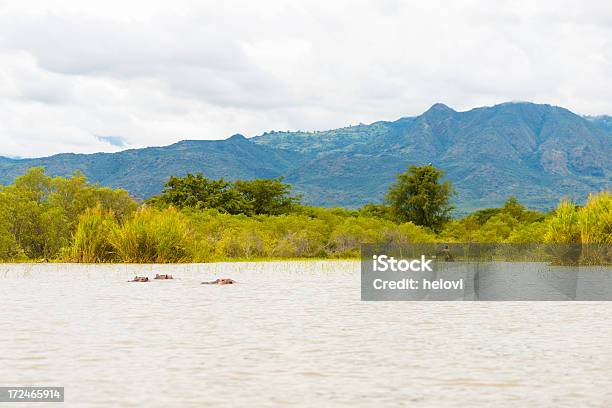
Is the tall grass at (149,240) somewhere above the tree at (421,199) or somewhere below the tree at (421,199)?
below

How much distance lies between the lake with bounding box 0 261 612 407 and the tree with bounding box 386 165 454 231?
34.3 m

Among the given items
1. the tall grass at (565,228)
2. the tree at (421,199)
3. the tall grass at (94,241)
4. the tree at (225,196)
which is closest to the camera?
the tall grass at (565,228)

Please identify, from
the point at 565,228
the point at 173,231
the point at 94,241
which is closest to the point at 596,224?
the point at 565,228

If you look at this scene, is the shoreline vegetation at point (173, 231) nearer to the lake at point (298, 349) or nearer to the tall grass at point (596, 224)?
the tall grass at point (596, 224)

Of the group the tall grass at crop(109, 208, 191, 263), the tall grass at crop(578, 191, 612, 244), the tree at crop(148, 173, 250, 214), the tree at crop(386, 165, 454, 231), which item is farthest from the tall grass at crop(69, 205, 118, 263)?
the tree at crop(386, 165, 454, 231)

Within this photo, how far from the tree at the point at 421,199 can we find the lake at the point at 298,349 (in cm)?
3432

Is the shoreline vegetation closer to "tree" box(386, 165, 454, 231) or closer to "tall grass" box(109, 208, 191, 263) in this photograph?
"tall grass" box(109, 208, 191, 263)

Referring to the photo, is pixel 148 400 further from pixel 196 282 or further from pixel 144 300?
pixel 196 282

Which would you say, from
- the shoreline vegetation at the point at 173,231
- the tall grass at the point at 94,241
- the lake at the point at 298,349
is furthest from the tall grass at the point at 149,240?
the lake at the point at 298,349

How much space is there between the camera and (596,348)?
8.23 metres

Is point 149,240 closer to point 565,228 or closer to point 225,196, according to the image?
point 565,228

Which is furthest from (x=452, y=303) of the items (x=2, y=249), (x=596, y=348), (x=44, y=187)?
(x=44, y=187)

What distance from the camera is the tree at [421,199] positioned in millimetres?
48250

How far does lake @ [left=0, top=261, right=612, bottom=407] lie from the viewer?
604 cm
